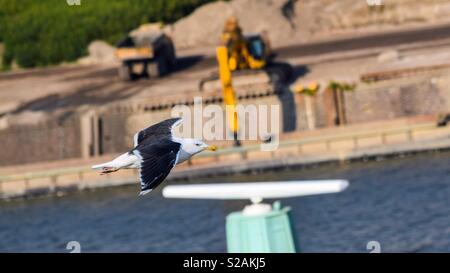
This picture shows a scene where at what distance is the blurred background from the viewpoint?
A: 7644 cm

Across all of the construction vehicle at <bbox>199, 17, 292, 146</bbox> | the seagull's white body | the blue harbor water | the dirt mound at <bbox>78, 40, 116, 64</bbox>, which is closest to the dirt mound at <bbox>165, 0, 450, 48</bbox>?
the dirt mound at <bbox>78, 40, 116, 64</bbox>

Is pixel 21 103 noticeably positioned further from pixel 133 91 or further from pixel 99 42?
pixel 99 42

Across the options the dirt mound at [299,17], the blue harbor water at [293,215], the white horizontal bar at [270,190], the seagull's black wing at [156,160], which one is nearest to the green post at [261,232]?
the white horizontal bar at [270,190]

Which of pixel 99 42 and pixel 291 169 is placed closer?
pixel 291 169

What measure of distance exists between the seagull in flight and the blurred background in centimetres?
3796

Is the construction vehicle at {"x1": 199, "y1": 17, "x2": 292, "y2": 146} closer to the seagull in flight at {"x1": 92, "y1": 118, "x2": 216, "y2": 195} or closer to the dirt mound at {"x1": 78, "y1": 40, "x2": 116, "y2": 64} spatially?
the dirt mound at {"x1": 78, "y1": 40, "x2": 116, "y2": 64}

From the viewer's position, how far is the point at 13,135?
316 feet

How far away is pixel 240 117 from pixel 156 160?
222ft

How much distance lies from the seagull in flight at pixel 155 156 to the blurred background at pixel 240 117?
125ft

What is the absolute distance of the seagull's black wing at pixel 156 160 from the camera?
21306mm

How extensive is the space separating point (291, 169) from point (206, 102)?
28.5ft
